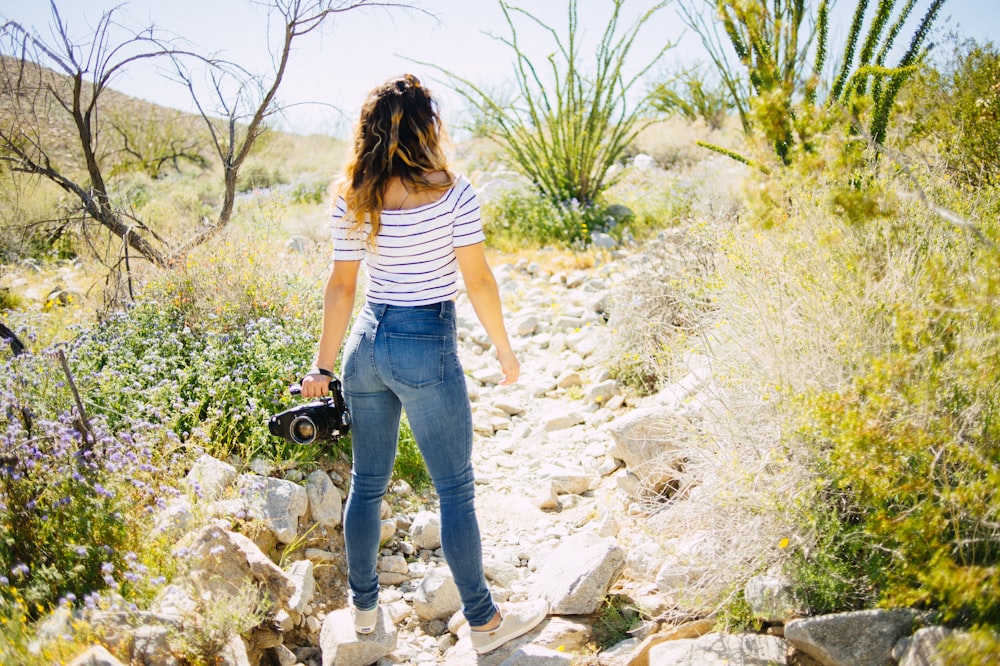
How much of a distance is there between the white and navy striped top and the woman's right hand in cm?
36

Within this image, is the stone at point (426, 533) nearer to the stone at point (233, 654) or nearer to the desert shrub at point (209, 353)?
the desert shrub at point (209, 353)

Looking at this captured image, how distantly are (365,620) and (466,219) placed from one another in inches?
59.0

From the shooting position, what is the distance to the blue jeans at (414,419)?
216 centimetres

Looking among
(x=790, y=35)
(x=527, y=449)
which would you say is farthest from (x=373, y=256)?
(x=790, y=35)

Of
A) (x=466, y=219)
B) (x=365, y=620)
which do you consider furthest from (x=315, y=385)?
(x=365, y=620)

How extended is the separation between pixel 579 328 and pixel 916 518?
4.12m

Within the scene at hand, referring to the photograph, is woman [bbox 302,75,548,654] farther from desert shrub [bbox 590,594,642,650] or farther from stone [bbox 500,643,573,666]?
desert shrub [bbox 590,594,642,650]

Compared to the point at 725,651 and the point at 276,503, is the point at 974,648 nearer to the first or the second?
the point at 725,651

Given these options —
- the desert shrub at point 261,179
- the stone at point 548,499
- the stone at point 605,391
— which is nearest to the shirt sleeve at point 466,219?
the stone at point 548,499

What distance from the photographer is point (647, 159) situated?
1287cm

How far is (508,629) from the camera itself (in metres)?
2.46

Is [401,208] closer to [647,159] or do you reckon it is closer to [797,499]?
[797,499]

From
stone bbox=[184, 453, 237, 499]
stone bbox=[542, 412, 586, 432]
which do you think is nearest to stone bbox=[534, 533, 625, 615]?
stone bbox=[184, 453, 237, 499]

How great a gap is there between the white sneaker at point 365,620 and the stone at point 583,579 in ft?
2.24
